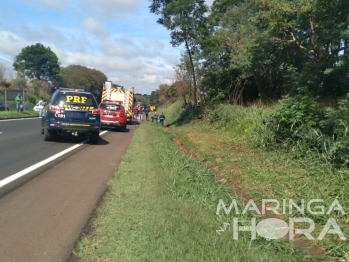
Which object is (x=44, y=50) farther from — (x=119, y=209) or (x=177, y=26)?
(x=119, y=209)

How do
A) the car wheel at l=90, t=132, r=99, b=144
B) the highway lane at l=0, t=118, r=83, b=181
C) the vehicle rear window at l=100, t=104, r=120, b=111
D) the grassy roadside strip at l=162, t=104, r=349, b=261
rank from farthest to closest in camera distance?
the vehicle rear window at l=100, t=104, r=120, b=111 → the car wheel at l=90, t=132, r=99, b=144 → the highway lane at l=0, t=118, r=83, b=181 → the grassy roadside strip at l=162, t=104, r=349, b=261

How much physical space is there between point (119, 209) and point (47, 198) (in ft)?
4.74

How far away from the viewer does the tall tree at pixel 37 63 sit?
221ft

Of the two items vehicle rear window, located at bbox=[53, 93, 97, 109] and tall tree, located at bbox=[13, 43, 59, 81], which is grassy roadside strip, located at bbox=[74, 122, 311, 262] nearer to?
vehicle rear window, located at bbox=[53, 93, 97, 109]

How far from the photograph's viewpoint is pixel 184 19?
22125 mm

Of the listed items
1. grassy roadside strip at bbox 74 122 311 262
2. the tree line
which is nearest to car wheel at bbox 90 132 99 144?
grassy roadside strip at bbox 74 122 311 262

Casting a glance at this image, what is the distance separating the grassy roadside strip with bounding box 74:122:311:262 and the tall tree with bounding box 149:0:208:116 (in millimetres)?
16162

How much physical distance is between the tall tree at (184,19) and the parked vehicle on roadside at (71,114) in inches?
415

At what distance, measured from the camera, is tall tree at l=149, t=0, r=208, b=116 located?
869 inches

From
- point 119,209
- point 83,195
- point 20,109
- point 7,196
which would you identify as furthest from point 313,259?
point 20,109

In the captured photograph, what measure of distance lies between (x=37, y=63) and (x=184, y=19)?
2084 inches

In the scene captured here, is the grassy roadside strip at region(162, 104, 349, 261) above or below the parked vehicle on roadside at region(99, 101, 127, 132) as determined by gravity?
below

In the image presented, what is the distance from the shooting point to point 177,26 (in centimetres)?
2289

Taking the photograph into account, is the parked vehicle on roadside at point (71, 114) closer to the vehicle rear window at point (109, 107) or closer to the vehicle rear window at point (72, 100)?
the vehicle rear window at point (72, 100)
